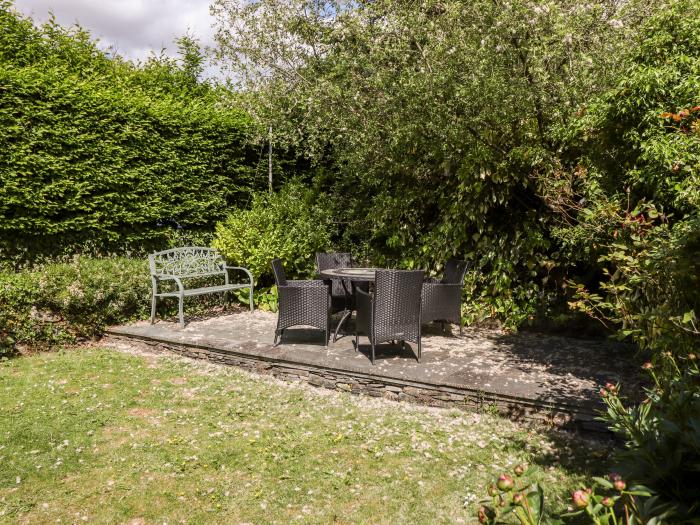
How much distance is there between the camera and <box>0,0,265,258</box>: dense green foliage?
22.5 feet

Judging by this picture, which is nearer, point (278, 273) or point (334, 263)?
point (278, 273)

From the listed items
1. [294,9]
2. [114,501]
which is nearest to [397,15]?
[294,9]

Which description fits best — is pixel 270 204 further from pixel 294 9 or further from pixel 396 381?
pixel 396 381

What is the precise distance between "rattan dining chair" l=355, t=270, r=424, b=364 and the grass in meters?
0.72

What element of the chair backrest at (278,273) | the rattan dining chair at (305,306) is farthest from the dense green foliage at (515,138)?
the chair backrest at (278,273)

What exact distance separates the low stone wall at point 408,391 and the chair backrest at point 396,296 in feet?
2.07

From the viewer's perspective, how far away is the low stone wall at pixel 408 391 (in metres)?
3.85

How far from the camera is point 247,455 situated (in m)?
3.47

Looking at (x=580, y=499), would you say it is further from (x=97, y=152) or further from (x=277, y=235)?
(x=97, y=152)

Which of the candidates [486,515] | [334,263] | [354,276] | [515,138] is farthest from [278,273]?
[486,515]

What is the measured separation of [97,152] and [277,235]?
116 inches

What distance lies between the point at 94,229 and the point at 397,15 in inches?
211

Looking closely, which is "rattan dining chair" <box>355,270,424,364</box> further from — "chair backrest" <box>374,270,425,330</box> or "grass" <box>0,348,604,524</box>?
"grass" <box>0,348,604,524</box>

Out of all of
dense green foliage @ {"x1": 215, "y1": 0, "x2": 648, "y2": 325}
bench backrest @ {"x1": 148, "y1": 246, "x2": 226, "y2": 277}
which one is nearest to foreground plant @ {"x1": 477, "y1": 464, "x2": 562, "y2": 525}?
dense green foliage @ {"x1": 215, "y1": 0, "x2": 648, "y2": 325}
